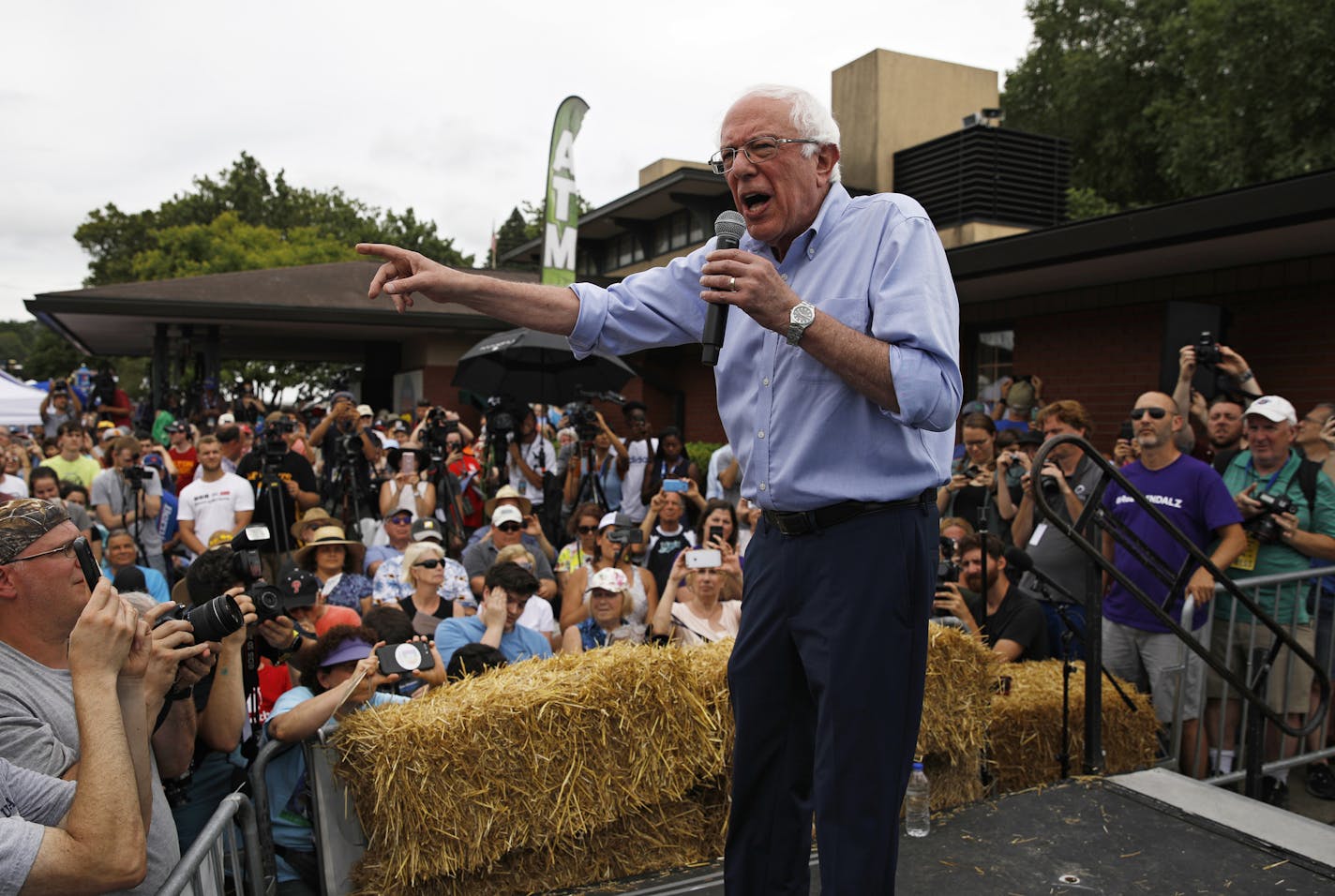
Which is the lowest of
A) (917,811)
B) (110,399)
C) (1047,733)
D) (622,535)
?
(1047,733)

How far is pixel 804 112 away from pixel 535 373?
825cm

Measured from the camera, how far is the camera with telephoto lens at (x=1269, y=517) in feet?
17.0

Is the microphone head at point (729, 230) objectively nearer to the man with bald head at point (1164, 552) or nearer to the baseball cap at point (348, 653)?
the baseball cap at point (348, 653)

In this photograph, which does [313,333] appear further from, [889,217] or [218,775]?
[889,217]

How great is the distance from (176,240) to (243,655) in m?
43.4

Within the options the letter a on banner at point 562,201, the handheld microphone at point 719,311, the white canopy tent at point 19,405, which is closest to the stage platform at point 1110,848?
the handheld microphone at point 719,311

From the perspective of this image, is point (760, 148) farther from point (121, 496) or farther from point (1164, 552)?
point (121, 496)

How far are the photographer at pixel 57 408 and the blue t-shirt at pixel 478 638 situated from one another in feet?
37.4

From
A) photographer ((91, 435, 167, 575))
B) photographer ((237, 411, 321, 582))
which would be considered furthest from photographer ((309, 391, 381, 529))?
photographer ((91, 435, 167, 575))

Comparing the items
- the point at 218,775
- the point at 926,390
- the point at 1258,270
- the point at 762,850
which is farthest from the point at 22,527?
the point at 1258,270

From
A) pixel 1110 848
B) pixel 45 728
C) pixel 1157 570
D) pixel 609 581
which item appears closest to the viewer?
pixel 45 728

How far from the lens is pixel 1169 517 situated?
17.0 ft

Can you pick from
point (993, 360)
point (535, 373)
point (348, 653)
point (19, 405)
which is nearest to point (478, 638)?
point (348, 653)

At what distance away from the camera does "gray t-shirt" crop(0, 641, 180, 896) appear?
2.31m
